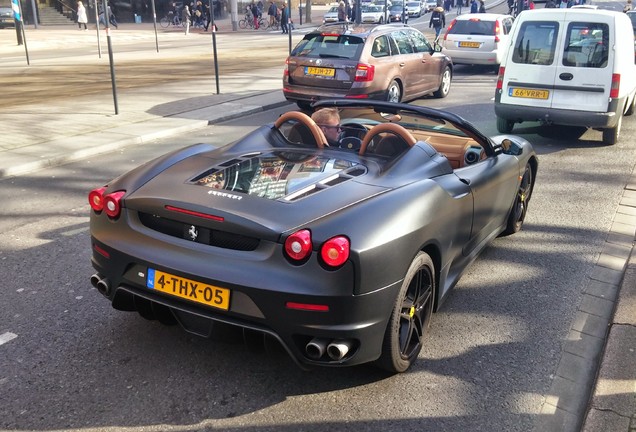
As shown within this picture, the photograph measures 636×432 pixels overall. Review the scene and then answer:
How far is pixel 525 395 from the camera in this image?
3.34 metres

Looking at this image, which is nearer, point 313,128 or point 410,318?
point 410,318

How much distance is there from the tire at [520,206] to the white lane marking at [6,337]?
3.88 meters

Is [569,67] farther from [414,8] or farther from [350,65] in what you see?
[414,8]

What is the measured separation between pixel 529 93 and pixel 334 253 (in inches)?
291

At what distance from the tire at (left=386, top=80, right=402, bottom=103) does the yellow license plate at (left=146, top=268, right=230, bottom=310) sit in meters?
9.17

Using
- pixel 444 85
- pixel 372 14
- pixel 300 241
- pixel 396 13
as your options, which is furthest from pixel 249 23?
pixel 300 241

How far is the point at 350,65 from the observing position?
11.1 m

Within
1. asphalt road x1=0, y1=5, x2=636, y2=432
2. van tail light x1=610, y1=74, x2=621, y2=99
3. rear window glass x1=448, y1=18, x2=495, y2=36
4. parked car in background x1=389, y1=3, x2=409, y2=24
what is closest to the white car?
parked car in background x1=389, y1=3, x2=409, y2=24

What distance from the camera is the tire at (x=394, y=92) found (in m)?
11.8

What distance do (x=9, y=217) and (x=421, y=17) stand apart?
51.2 metres

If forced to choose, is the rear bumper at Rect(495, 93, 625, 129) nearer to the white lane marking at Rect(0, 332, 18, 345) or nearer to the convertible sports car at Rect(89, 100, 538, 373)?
the convertible sports car at Rect(89, 100, 538, 373)

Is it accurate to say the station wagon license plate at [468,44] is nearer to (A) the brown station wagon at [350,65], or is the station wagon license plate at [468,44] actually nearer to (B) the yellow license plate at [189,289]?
(A) the brown station wagon at [350,65]

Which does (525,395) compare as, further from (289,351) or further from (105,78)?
(105,78)

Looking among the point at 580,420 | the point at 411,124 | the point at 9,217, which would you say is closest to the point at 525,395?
the point at 580,420
